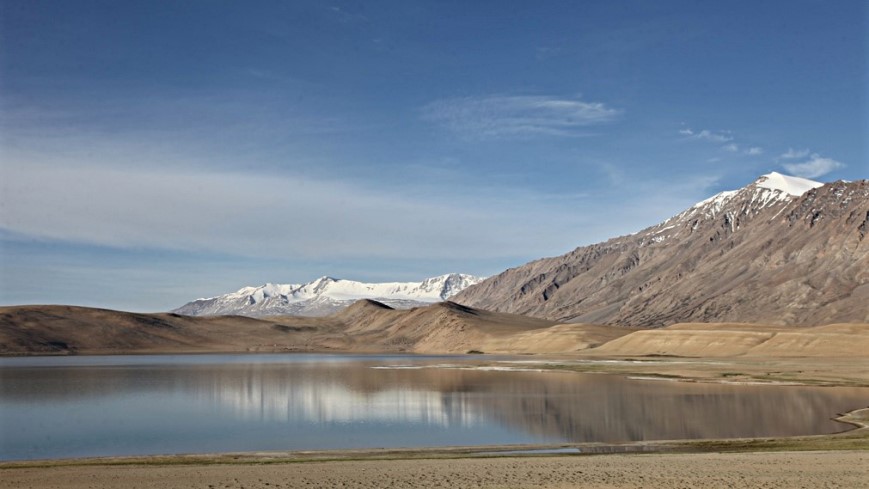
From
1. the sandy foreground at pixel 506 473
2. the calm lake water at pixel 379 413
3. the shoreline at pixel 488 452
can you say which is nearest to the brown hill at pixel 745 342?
the calm lake water at pixel 379 413

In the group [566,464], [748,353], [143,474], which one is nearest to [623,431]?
[566,464]

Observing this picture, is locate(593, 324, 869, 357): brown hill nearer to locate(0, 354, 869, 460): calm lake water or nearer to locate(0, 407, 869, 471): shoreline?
locate(0, 354, 869, 460): calm lake water

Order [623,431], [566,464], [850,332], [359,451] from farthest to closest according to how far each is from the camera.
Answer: [850,332] < [623,431] < [359,451] < [566,464]

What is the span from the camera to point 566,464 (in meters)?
33.6

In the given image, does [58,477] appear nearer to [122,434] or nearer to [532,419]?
[122,434]

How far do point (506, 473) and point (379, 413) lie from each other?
2991cm

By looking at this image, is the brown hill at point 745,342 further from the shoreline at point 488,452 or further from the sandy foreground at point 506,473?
the sandy foreground at point 506,473

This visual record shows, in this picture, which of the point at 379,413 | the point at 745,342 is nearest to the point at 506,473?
the point at 379,413

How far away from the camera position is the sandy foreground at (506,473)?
28.8 meters

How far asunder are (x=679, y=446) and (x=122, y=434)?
32190mm

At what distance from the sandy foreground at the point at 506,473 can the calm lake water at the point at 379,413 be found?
8.70 m

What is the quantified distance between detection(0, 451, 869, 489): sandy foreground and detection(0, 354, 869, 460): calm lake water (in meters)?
8.70

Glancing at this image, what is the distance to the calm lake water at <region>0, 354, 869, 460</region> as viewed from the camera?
45.7m

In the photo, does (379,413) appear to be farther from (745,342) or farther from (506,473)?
(745,342)
